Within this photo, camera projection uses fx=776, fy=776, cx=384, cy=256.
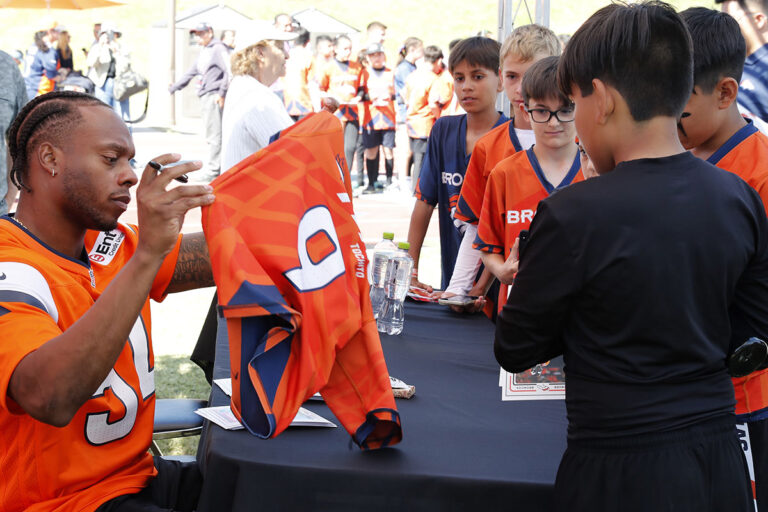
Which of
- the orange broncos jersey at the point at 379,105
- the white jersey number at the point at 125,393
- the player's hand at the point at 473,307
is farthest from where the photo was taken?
the orange broncos jersey at the point at 379,105

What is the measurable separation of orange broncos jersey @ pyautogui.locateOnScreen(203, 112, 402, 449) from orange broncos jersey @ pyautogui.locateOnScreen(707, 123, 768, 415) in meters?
0.84

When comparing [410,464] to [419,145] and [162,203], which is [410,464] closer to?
[162,203]

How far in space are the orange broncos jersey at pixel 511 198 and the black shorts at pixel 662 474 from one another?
137 cm

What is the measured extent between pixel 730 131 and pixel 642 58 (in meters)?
0.77

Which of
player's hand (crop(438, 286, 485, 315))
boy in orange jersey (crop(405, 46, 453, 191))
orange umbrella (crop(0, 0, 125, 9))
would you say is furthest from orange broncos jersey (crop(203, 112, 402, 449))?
boy in orange jersey (crop(405, 46, 453, 191))

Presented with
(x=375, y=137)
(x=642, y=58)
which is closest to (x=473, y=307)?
(x=642, y=58)

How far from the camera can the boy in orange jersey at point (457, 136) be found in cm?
376

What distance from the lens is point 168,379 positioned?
4.70 meters

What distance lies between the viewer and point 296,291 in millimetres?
1653

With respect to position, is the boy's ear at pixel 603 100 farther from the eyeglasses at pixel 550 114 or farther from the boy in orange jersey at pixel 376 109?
the boy in orange jersey at pixel 376 109

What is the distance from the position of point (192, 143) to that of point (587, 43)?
57.3ft

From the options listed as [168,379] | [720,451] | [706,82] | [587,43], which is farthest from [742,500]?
[168,379]

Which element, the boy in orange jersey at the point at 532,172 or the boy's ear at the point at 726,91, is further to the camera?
the boy in orange jersey at the point at 532,172

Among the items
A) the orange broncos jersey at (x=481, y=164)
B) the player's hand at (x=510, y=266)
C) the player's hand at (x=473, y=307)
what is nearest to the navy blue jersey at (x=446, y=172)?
the orange broncos jersey at (x=481, y=164)
